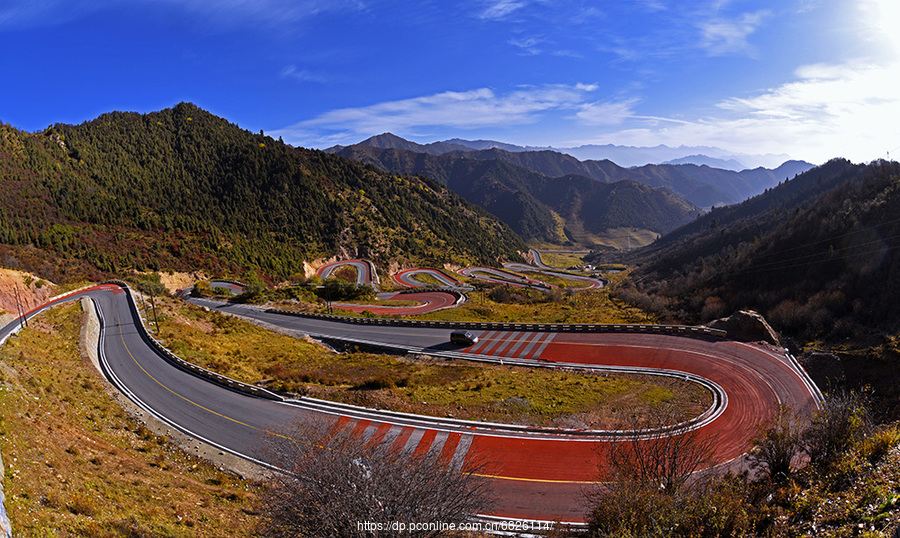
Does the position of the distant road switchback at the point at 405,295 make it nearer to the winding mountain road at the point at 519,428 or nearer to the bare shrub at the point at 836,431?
the winding mountain road at the point at 519,428

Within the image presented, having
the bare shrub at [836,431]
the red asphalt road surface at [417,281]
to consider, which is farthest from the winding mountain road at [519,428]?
the red asphalt road surface at [417,281]

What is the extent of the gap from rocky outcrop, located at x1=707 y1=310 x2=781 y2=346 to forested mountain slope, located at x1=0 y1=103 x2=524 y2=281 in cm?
7802

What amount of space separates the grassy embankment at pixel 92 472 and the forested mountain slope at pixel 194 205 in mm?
45506

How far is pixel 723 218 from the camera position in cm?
17312

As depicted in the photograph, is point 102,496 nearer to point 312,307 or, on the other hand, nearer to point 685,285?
point 312,307

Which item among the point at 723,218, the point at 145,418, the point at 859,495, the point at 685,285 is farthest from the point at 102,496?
the point at 723,218

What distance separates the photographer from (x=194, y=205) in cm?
9244

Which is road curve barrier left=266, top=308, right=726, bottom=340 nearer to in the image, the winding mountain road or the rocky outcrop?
the rocky outcrop

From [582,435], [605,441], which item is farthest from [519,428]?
[605,441]

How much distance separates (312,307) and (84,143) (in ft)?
290

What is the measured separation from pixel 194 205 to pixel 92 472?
9628cm

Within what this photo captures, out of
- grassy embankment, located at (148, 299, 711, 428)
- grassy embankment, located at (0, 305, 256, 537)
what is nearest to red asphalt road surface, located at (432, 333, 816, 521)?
grassy embankment, located at (148, 299, 711, 428)

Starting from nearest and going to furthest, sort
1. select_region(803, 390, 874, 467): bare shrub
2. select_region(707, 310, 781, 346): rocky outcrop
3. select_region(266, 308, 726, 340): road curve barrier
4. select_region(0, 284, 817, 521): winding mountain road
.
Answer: select_region(803, 390, 874, 467): bare shrub
select_region(0, 284, 817, 521): winding mountain road
select_region(707, 310, 781, 346): rocky outcrop
select_region(266, 308, 726, 340): road curve barrier

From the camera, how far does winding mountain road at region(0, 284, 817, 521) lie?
52.9 ft
